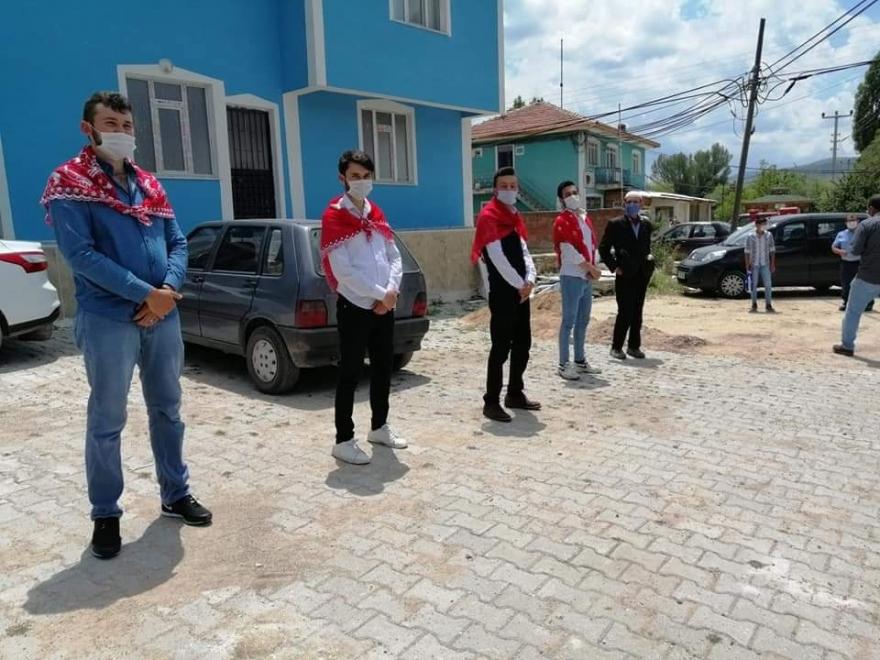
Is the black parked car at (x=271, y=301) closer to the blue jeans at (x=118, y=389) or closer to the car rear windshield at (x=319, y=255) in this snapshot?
the car rear windshield at (x=319, y=255)

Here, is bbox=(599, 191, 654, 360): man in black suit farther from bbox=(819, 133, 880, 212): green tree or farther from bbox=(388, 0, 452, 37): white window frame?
bbox=(819, 133, 880, 212): green tree

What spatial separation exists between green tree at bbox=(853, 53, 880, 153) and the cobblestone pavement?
47.1 meters

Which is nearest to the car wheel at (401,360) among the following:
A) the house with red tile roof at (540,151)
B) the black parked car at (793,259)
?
the black parked car at (793,259)

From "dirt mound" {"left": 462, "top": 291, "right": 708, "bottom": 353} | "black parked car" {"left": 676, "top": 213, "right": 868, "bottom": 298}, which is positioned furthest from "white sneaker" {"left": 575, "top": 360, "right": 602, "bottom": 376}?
"black parked car" {"left": 676, "top": 213, "right": 868, "bottom": 298}

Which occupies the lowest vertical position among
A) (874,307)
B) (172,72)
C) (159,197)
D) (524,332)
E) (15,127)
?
(874,307)

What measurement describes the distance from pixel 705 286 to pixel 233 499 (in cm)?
1229

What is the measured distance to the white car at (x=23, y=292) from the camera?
665 cm

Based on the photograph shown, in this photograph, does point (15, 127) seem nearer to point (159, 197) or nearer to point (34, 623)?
point (159, 197)

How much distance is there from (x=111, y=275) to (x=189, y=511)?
4.34ft

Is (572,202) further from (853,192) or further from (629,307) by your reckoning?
(853,192)

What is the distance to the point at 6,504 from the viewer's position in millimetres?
3715

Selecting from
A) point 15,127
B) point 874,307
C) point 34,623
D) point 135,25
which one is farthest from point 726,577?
point 874,307

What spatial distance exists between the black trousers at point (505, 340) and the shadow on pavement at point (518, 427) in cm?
23

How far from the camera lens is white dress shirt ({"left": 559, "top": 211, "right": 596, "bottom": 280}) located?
6.51m
